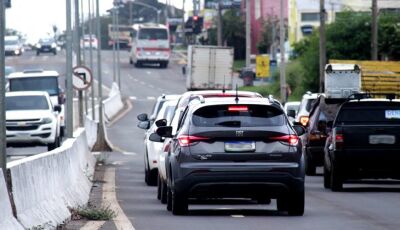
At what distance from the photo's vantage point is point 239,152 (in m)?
17.3

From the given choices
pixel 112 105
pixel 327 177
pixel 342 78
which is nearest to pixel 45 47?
pixel 112 105

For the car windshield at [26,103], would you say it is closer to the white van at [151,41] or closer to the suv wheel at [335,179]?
the suv wheel at [335,179]

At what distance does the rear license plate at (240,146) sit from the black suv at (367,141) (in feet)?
22.1

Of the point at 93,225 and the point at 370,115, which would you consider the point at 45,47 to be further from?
the point at 93,225

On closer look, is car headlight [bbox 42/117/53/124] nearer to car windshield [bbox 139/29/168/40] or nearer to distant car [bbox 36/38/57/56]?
car windshield [bbox 139/29/168/40]

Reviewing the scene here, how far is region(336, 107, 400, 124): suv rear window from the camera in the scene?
2392 cm

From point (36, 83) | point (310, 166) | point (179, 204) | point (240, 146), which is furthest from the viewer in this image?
point (36, 83)

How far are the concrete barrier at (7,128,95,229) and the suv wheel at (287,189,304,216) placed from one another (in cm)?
304

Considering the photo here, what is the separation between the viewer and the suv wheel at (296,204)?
17.5 m

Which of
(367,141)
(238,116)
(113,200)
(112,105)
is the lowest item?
(112,105)

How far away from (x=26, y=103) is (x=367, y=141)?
19289 millimetres

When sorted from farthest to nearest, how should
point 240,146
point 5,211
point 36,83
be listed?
point 36,83, point 240,146, point 5,211

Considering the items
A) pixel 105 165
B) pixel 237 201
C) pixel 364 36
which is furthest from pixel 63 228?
pixel 364 36

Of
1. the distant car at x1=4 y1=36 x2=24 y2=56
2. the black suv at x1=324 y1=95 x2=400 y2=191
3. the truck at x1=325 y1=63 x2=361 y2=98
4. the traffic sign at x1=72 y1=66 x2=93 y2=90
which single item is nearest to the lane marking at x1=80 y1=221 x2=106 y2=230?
the black suv at x1=324 y1=95 x2=400 y2=191
